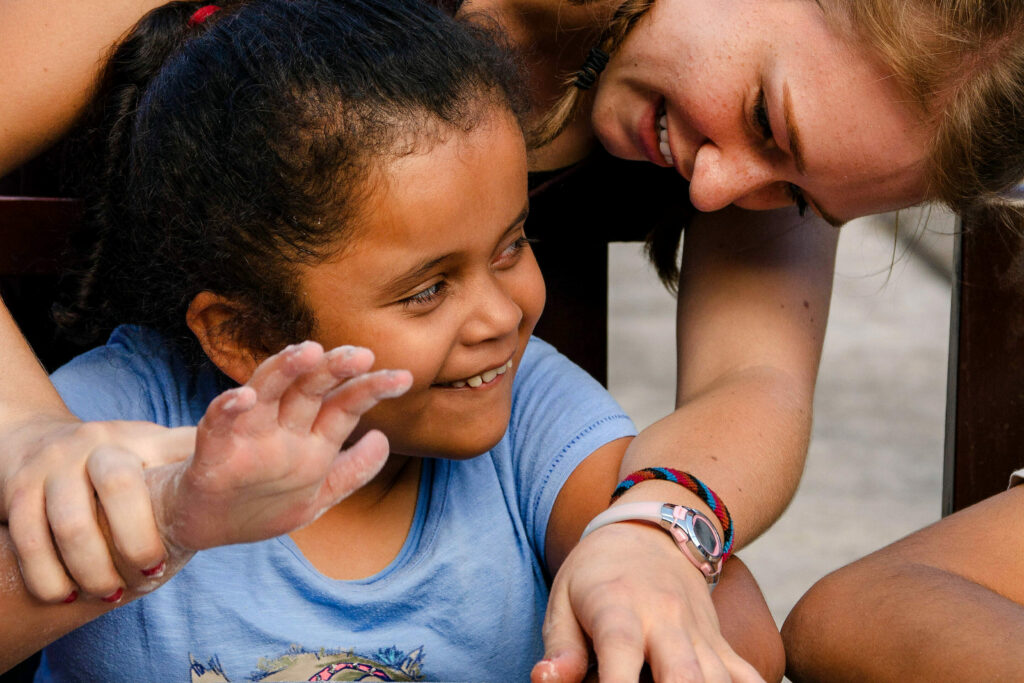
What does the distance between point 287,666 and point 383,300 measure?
397 millimetres

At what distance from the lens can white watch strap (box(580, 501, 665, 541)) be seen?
1.08 m

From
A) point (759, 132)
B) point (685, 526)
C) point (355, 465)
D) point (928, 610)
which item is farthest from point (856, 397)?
point (355, 465)

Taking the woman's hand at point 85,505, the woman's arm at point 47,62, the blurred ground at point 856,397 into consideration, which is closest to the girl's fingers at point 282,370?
the woman's hand at point 85,505

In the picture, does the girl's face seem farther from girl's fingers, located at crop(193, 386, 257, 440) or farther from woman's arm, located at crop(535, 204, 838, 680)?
girl's fingers, located at crop(193, 386, 257, 440)

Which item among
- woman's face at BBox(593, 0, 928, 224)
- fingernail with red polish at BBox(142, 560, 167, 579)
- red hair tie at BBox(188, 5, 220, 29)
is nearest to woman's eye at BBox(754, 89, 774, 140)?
woman's face at BBox(593, 0, 928, 224)

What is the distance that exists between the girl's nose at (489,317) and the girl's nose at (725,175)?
0.35 m

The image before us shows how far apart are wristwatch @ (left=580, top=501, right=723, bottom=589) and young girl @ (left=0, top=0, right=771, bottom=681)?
0.04 meters

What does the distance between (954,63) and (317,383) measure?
81cm

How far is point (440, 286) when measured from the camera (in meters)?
1.12

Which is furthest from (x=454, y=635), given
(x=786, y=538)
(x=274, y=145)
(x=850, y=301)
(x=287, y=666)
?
(x=850, y=301)

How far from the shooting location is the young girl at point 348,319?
1.08 meters

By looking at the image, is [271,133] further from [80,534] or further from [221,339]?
[80,534]

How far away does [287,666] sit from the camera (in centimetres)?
120

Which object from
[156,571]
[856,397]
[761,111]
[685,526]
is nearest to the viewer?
[156,571]
